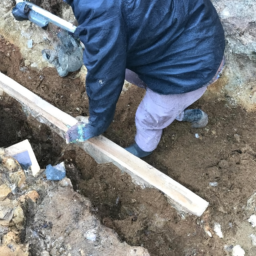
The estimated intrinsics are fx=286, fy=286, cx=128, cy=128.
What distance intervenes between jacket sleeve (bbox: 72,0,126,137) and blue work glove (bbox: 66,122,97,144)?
32 centimetres

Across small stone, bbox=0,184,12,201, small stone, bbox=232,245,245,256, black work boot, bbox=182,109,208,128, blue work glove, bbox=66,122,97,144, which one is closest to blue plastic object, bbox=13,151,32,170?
small stone, bbox=0,184,12,201

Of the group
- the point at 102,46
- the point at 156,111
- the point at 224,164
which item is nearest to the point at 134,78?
the point at 156,111

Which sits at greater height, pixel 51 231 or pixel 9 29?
pixel 9 29

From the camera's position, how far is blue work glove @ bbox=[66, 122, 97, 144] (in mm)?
1903

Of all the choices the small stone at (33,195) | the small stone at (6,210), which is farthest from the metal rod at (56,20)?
the small stone at (6,210)

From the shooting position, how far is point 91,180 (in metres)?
2.15

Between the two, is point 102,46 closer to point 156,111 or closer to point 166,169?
point 156,111

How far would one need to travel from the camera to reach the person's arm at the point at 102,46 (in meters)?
1.30

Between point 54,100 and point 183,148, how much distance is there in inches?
50.3

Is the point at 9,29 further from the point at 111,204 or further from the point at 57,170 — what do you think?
the point at 111,204

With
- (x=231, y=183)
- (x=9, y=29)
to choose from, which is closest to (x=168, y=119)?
(x=231, y=183)

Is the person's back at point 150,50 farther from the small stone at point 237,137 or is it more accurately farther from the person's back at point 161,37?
the small stone at point 237,137

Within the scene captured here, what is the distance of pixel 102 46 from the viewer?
4.49 feet

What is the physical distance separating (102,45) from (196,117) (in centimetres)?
126
